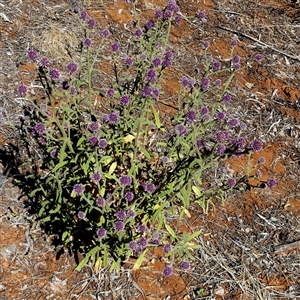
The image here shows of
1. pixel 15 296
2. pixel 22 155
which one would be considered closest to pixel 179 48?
pixel 22 155

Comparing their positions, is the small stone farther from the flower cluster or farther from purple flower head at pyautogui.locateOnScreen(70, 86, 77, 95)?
purple flower head at pyautogui.locateOnScreen(70, 86, 77, 95)

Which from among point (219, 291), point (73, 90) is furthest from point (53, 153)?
point (219, 291)

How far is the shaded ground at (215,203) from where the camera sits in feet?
10.9

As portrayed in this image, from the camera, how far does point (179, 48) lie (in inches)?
208

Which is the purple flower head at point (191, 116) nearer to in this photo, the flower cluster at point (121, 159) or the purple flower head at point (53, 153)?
the flower cluster at point (121, 159)

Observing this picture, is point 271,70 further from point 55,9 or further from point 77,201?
point 77,201

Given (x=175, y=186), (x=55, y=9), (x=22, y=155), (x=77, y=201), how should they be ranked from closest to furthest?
(x=175, y=186) < (x=77, y=201) < (x=22, y=155) < (x=55, y=9)

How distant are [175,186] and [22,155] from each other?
143 centimetres

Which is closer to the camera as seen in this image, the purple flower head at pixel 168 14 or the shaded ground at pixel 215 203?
the purple flower head at pixel 168 14

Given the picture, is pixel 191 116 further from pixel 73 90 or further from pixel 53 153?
pixel 53 153

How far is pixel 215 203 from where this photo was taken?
156 inches

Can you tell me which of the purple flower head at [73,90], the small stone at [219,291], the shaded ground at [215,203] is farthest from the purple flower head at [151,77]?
the small stone at [219,291]

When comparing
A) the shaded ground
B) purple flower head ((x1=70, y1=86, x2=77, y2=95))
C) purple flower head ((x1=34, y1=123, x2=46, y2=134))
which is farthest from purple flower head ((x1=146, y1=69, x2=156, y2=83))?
the shaded ground

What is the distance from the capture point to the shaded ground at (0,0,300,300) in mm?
3316
